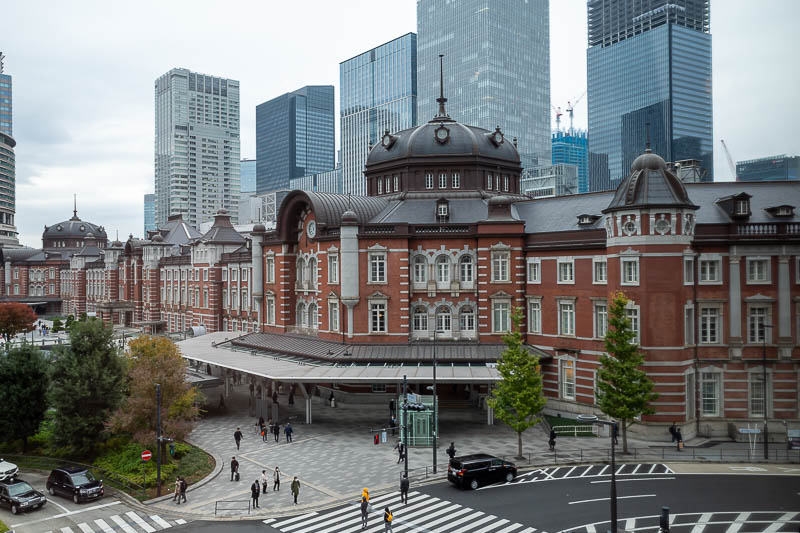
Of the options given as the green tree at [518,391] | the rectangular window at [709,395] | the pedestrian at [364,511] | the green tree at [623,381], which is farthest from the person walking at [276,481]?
the rectangular window at [709,395]

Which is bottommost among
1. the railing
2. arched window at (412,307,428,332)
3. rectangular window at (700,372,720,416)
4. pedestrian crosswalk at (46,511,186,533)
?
pedestrian crosswalk at (46,511,186,533)

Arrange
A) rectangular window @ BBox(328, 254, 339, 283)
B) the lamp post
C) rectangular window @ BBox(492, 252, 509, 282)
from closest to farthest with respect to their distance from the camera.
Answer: the lamp post, rectangular window @ BBox(492, 252, 509, 282), rectangular window @ BBox(328, 254, 339, 283)

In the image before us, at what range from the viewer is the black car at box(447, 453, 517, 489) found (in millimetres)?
31391

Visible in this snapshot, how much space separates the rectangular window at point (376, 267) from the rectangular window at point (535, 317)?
12204 mm

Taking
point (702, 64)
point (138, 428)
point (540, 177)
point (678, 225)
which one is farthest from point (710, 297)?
point (702, 64)

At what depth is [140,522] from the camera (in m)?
28.4

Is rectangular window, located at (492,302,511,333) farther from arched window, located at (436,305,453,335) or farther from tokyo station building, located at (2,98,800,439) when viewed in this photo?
arched window, located at (436,305,453,335)

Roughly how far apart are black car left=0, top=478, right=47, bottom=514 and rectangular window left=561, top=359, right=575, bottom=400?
34227mm

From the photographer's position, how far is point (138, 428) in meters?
37.0

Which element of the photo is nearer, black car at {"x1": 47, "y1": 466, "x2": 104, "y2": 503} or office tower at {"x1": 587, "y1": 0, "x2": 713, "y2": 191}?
black car at {"x1": 47, "y1": 466, "x2": 104, "y2": 503}

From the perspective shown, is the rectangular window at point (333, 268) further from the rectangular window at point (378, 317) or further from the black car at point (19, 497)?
the black car at point (19, 497)

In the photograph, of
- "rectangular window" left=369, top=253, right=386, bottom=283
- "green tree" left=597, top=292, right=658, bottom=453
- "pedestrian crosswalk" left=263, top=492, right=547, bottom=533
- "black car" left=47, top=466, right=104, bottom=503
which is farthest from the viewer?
"rectangular window" left=369, top=253, right=386, bottom=283

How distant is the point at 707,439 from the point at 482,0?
183m

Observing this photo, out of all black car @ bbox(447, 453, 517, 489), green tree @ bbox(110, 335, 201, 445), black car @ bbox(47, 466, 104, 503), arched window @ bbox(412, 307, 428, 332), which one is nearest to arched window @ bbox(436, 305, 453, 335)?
arched window @ bbox(412, 307, 428, 332)
